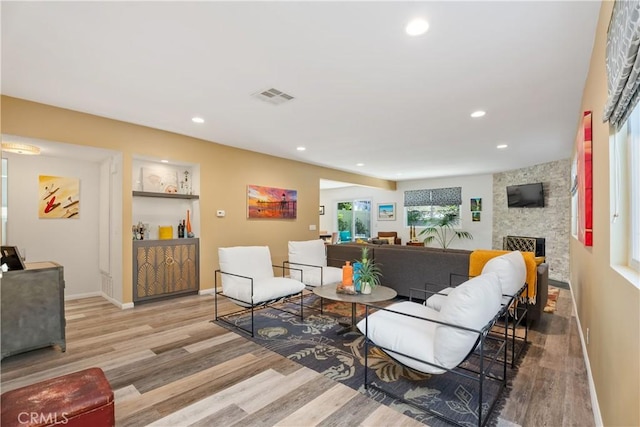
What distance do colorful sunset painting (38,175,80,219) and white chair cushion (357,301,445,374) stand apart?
492 centimetres

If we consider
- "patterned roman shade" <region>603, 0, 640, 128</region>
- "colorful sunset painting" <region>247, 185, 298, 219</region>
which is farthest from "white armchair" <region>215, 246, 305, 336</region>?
"patterned roman shade" <region>603, 0, 640, 128</region>

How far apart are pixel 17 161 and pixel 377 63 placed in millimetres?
5032

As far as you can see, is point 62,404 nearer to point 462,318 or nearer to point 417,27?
point 462,318

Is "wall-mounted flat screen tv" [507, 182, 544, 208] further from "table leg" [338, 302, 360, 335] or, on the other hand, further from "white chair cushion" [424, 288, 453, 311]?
"table leg" [338, 302, 360, 335]

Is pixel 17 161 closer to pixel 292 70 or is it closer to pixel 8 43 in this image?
pixel 8 43

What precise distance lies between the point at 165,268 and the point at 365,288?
3.17 m

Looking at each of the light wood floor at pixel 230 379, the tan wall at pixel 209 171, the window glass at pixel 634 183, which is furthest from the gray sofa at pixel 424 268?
the window glass at pixel 634 183

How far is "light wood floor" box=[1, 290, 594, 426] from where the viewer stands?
1906 mm

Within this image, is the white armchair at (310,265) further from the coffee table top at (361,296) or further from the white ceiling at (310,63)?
the white ceiling at (310,63)

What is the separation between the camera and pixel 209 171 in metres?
5.12

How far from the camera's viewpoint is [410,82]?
2.90 m

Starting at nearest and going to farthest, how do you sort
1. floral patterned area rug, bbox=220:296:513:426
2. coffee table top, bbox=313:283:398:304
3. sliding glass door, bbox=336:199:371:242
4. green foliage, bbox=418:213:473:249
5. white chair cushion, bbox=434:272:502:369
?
white chair cushion, bbox=434:272:502:369
floral patterned area rug, bbox=220:296:513:426
coffee table top, bbox=313:283:398:304
green foliage, bbox=418:213:473:249
sliding glass door, bbox=336:199:371:242

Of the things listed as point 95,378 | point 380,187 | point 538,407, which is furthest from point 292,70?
point 380,187

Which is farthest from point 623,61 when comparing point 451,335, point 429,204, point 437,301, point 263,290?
point 429,204
